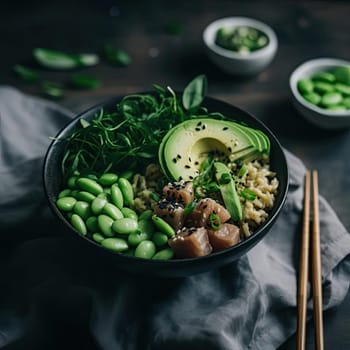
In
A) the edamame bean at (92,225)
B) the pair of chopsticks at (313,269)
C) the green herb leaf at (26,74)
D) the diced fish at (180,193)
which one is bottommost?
the green herb leaf at (26,74)

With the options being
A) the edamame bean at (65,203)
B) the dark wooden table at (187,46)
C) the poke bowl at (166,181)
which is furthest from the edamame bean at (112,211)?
the dark wooden table at (187,46)

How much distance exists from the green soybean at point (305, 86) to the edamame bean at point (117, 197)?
114cm

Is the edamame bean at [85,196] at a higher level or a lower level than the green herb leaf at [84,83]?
higher

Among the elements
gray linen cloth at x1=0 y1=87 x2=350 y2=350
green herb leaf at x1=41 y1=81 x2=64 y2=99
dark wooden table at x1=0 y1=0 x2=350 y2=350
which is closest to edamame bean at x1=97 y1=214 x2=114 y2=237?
gray linen cloth at x1=0 y1=87 x2=350 y2=350

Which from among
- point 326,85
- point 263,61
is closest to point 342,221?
point 326,85

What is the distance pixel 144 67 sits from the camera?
9.70 ft

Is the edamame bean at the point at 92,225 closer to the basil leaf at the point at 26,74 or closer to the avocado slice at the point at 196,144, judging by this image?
the avocado slice at the point at 196,144

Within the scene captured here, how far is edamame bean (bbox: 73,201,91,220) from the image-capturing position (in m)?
1.79

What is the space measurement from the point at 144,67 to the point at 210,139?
44.5 inches

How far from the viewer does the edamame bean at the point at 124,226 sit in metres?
1.72

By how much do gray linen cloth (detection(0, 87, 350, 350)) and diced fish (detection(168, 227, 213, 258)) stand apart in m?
0.23

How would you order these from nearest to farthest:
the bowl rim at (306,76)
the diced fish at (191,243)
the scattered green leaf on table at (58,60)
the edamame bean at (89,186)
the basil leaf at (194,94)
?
the diced fish at (191,243) < the edamame bean at (89,186) < the basil leaf at (194,94) < the bowl rim at (306,76) < the scattered green leaf on table at (58,60)

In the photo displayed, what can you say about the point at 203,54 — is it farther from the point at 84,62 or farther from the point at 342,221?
the point at 342,221

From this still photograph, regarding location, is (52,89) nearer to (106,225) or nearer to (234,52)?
(234,52)
